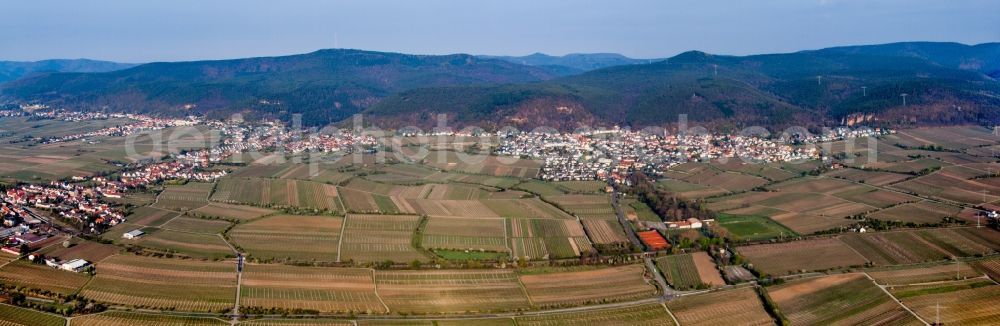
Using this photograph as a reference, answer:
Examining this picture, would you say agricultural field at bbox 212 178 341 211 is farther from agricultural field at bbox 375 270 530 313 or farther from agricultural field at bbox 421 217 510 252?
agricultural field at bbox 375 270 530 313

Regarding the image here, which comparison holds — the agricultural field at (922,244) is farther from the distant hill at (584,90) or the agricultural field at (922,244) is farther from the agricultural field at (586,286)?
the distant hill at (584,90)

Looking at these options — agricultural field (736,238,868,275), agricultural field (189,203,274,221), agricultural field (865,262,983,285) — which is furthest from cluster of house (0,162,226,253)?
agricultural field (865,262,983,285)

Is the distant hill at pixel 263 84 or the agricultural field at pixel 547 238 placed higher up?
the distant hill at pixel 263 84

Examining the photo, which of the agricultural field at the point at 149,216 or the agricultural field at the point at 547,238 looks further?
the agricultural field at the point at 149,216

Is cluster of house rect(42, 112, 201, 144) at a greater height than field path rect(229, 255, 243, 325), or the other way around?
cluster of house rect(42, 112, 201, 144)

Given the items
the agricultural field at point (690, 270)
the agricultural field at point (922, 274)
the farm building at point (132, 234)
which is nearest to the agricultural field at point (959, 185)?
the agricultural field at point (922, 274)

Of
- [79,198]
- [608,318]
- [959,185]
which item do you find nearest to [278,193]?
[79,198]
